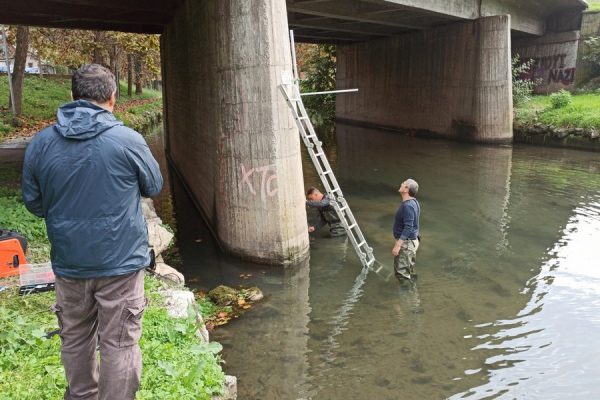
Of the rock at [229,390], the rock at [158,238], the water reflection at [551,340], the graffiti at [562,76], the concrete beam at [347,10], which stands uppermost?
the concrete beam at [347,10]

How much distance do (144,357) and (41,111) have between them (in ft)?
92.7

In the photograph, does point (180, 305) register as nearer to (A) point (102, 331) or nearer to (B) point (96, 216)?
(A) point (102, 331)

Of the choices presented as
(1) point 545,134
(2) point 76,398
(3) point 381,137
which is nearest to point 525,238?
(2) point 76,398

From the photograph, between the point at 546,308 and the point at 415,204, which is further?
the point at 415,204

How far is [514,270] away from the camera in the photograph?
8602mm

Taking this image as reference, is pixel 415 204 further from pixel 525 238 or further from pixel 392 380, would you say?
pixel 525 238

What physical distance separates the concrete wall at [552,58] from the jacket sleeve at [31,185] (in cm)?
2791

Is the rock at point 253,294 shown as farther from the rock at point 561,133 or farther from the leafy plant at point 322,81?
the leafy plant at point 322,81

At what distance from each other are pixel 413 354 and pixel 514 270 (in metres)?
3.48

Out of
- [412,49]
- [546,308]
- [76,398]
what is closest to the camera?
[76,398]

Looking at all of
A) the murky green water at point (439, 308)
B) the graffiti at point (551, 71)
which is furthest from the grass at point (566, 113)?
the murky green water at point (439, 308)

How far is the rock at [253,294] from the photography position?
7639 mm

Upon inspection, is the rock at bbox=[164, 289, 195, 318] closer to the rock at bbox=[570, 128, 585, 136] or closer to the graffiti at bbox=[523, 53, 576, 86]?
the rock at bbox=[570, 128, 585, 136]

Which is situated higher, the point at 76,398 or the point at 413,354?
the point at 76,398
